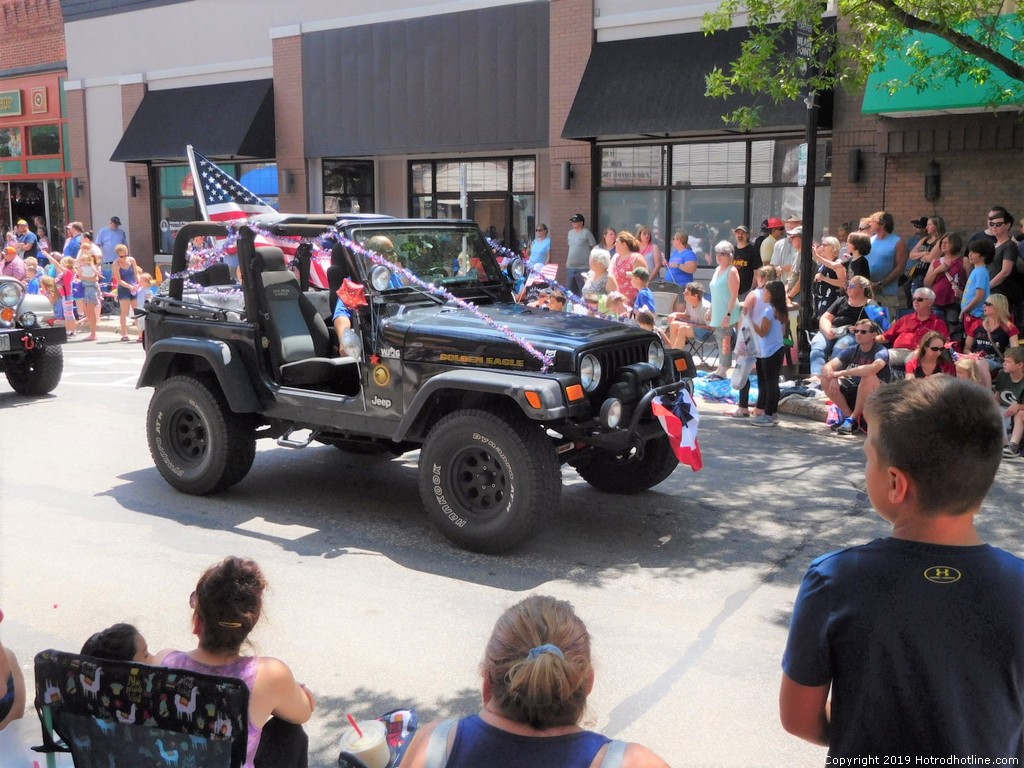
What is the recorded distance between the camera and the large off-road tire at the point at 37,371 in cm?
1143

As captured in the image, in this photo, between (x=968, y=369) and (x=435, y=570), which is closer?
(x=435, y=570)

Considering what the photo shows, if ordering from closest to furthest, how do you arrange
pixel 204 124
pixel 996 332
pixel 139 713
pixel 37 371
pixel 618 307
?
pixel 139 713 < pixel 996 332 < pixel 618 307 < pixel 37 371 < pixel 204 124

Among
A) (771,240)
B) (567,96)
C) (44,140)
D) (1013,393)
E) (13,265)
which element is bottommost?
(1013,393)

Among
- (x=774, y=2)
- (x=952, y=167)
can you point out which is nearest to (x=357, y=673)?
(x=774, y=2)

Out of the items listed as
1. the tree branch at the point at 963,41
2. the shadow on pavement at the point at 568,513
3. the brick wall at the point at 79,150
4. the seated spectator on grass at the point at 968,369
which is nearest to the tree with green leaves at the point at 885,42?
the tree branch at the point at 963,41

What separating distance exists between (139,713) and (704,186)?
50.5 feet

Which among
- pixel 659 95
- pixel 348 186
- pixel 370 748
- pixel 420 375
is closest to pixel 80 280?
pixel 348 186

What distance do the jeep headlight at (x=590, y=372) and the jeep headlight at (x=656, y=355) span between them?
0.64 m

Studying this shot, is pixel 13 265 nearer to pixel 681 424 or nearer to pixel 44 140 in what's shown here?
pixel 44 140

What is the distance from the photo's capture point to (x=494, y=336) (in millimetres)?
6297

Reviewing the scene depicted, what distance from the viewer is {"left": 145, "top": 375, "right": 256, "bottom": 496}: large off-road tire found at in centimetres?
727

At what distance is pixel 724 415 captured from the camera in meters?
10.7

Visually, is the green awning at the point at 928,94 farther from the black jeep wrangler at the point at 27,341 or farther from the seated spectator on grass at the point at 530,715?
the seated spectator on grass at the point at 530,715

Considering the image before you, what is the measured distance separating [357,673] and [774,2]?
892cm
